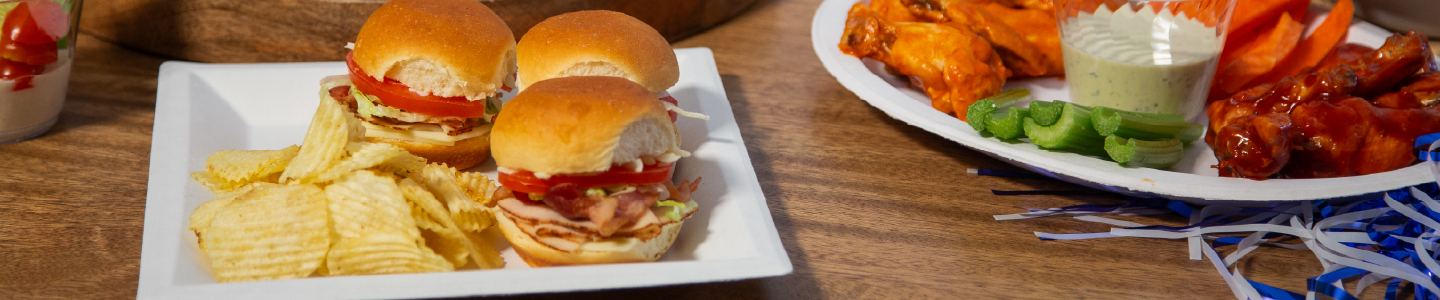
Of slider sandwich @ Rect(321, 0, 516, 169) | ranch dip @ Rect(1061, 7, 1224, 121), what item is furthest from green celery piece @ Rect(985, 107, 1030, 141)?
slider sandwich @ Rect(321, 0, 516, 169)

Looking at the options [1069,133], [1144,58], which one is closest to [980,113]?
[1069,133]

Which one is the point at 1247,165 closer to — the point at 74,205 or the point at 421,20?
the point at 421,20

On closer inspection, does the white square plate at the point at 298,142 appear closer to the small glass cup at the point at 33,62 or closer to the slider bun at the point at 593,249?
the slider bun at the point at 593,249

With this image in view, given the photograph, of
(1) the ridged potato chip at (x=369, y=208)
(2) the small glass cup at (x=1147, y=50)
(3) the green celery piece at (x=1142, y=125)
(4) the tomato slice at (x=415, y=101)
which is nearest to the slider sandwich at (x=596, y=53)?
(4) the tomato slice at (x=415, y=101)

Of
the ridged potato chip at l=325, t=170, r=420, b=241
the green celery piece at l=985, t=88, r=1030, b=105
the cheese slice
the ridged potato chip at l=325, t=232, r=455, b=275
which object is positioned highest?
the green celery piece at l=985, t=88, r=1030, b=105

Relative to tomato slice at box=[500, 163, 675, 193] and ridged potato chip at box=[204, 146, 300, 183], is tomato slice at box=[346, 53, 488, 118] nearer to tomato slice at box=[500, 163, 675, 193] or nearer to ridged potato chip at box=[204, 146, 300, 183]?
ridged potato chip at box=[204, 146, 300, 183]

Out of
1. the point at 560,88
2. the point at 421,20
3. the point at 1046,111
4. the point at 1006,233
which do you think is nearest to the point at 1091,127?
the point at 1046,111
